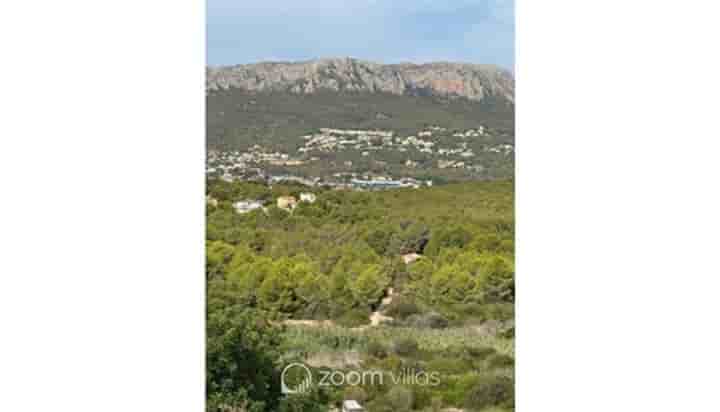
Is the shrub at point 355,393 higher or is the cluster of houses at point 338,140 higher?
the cluster of houses at point 338,140

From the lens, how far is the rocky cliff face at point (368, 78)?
284 inches

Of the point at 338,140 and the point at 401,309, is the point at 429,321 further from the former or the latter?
the point at 338,140

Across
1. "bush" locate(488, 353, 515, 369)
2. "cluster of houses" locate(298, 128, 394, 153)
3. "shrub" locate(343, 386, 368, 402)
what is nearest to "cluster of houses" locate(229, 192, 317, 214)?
"cluster of houses" locate(298, 128, 394, 153)

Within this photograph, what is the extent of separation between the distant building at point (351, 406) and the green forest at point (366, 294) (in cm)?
4

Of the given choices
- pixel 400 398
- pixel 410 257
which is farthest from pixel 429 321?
pixel 400 398

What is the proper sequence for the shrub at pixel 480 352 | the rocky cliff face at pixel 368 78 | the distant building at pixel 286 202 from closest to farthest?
the shrub at pixel 480 352 < the rocky cliff face at pixel 368 78 < the distant building at pixel 286 202

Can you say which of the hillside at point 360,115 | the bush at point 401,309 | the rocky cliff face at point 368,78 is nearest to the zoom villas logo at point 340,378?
the bush at point 401,309

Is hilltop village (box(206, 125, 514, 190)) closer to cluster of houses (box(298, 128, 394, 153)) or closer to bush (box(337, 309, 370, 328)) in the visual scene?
cluster of houses (box(298, 128, 394, 153))

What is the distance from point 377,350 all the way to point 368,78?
2039 mm

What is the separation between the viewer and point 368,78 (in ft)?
24.2

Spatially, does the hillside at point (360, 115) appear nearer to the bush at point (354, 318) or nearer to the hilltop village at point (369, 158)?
the hilltop village at point (369, 158)
